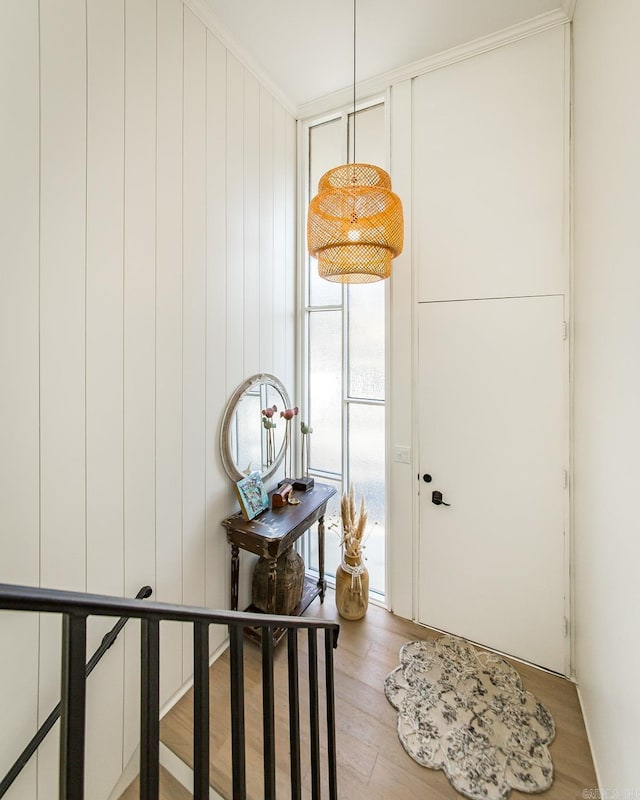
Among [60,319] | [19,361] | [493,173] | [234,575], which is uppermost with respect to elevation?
[493,173]

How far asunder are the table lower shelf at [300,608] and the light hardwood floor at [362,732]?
3.3 inches

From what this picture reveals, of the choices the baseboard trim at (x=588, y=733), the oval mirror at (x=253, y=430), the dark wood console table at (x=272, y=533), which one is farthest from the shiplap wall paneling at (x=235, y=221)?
the baseboard trim at (x=588, y=733)

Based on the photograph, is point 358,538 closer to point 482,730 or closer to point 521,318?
point 482,730

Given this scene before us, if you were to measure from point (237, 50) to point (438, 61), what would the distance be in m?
1.22

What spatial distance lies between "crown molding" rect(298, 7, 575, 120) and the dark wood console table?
2786mm

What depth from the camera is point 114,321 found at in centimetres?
157

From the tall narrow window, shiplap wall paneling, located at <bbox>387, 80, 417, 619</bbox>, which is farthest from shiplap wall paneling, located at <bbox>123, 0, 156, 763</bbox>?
shiplap wall paneling, located at <bbox>387, 80, 417, 619</bbox>

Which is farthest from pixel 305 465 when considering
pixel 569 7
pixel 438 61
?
pixel 569 7

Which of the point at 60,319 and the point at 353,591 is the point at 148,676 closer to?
the point at 60,319

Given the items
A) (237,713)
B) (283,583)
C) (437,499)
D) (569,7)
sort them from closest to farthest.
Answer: (237,713), (569,7), (283,583), (437,499)

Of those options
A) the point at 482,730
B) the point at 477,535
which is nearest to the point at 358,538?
the point at 477,535

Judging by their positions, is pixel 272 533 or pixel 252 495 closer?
pixel 272 533

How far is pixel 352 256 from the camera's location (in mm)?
1700

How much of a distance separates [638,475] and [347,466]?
1.87 meters
